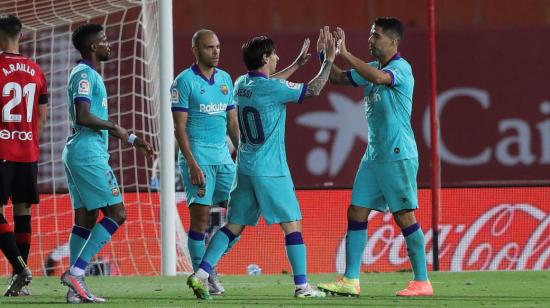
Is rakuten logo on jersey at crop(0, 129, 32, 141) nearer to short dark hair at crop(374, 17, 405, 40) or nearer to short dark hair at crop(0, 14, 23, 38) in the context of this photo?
short dark hair at crop(0, 14, 23, 38)

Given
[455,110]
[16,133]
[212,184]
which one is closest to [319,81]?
[212,184]

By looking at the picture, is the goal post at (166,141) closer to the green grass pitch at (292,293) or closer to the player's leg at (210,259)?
the green grass pitch at (292,293)

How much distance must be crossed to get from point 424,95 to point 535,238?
25.4 feet

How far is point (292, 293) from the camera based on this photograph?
797cm

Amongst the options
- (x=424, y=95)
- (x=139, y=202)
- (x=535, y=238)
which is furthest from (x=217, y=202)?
(x=424, y=95)

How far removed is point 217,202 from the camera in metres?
8.08

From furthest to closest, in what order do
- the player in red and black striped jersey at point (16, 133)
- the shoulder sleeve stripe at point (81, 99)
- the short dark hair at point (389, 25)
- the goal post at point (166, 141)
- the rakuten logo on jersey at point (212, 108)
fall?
1. the goal post at point (166, 141)
2. the player in red and black striped jersey at point (16, 133)
3. the rakuten logo on jersey at point (212, 108)
4. the short dark hair at point (389, 25)
5. the shoulder sleeve stripe at point (81, 99)

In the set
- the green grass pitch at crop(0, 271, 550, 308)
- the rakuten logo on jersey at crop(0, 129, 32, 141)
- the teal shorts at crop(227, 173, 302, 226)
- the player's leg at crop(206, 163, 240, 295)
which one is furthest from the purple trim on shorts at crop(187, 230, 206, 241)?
the rakuten logo on jersey at crop(0, 129, 32, 141)

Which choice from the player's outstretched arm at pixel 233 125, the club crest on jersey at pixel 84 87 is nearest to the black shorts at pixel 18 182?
the club crest on jersey at pixel 84 87

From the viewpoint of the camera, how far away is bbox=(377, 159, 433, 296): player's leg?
7.62 meters

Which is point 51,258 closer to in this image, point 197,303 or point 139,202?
point 139,202

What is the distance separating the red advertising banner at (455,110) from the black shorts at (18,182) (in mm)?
10430

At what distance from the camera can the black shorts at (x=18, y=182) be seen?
7895 millimetres

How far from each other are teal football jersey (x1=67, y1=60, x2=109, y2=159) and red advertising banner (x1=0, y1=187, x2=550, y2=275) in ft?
12.6
